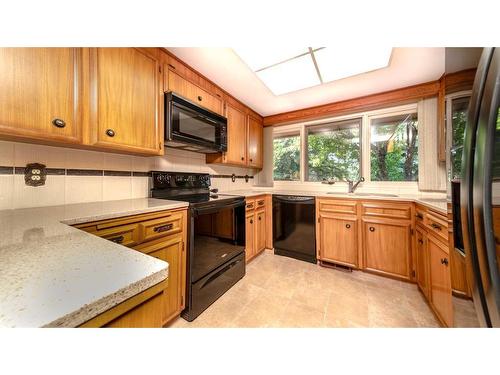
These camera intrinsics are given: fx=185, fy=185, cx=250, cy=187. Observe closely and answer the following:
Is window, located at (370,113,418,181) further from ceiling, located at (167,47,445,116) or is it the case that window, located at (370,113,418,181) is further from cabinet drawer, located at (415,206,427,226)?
cabinet drawer, located at (415,206,427,226)

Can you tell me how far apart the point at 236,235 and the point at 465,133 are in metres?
1.67

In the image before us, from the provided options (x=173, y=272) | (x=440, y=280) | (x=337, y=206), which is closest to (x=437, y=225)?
(x=440, y=280)

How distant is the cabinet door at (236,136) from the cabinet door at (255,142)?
0.46 ft

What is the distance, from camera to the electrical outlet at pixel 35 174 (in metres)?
1.08

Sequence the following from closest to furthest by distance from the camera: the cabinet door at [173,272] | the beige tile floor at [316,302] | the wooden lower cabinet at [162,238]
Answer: the wooden lower cabinet at [162,238], the cabinet door at [173,272], the beige tile floor at [316,302]

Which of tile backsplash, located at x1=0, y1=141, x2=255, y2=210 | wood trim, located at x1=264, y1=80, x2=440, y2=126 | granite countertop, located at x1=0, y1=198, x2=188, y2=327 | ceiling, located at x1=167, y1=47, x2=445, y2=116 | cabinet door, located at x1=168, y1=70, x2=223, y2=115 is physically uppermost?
ceiling, located at x1=167, y1=47, x2=445, y2=116

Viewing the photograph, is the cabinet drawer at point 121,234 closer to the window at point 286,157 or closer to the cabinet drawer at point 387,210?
the cabinet drawer at point 387,210

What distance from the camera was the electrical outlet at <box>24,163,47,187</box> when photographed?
108cm

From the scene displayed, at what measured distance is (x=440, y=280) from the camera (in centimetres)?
123

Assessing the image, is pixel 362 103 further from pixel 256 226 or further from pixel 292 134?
pixel 256 226

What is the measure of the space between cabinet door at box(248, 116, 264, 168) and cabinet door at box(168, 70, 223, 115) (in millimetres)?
709

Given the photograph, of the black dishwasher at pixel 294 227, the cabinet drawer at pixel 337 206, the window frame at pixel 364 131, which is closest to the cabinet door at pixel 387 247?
the cabinet drawer at pixel 337 206

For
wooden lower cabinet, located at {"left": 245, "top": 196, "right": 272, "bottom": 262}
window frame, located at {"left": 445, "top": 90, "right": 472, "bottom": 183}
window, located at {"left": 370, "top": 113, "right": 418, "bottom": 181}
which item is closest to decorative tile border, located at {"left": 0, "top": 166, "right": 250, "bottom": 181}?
wooden lower cabinet, located at {"left": 245, "top": 196, "right": 272, "bottom": 262}
